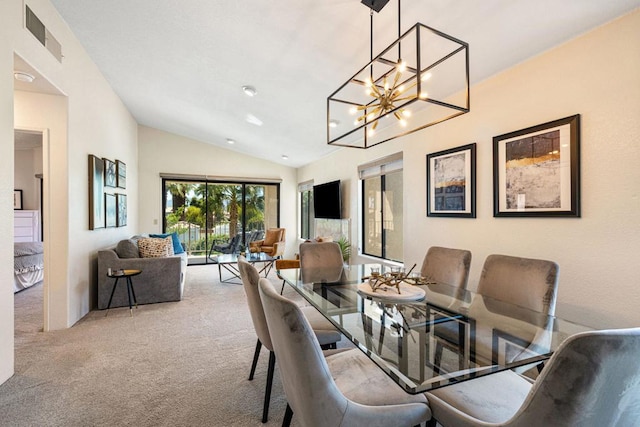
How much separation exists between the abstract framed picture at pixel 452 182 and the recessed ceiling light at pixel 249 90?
2450 mm

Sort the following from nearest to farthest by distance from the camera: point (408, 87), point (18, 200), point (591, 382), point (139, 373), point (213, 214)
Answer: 1. point (591, 382)
2. point (408, 87)
3. point (139, 373)
4. point (18, 200)
5. point (213, 214)

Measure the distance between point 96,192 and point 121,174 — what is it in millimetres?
1422

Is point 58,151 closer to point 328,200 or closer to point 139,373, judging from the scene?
point 139,373

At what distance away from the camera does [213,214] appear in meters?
7.72

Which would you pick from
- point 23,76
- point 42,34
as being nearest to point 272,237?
point 23,76

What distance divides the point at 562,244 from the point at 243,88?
12.8 ft

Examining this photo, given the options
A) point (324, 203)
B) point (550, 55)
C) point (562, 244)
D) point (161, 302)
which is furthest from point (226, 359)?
point (324, 203)

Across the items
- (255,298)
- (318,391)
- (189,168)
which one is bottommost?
(318,391)

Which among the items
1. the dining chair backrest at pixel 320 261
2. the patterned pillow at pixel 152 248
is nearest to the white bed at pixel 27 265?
the patterned pillow at pixel 152 248

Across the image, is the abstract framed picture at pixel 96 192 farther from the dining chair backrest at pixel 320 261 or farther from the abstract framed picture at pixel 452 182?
the abstract framed picture at pixel 452 182

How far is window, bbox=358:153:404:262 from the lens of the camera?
4469 mm

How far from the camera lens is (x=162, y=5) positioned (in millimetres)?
2783

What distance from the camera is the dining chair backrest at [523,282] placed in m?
1.81

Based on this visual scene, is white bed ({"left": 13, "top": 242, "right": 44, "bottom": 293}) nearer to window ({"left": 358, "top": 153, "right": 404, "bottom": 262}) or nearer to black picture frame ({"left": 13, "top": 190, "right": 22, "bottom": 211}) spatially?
black picture frame ({"left": 13, "top": 190, "right": 22, "bottom": 211})
